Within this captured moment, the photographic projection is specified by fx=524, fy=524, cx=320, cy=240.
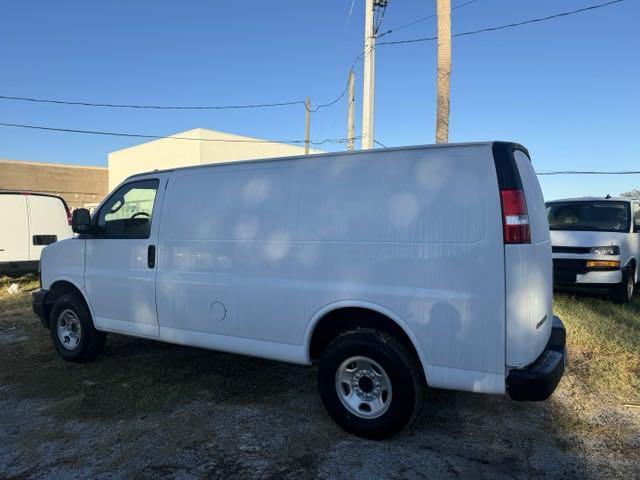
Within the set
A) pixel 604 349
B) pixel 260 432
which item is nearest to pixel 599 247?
pixel 604 349

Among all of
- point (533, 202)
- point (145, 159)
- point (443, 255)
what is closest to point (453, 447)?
point (443, 255)

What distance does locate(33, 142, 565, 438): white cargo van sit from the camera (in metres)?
3.29

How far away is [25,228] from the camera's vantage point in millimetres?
9711

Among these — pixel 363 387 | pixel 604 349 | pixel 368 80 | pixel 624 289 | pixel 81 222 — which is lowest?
pixel 604 349

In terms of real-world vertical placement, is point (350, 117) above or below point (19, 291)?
above

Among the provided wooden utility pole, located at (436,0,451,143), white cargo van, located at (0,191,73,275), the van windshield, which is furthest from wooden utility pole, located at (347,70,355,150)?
white cargo van, located at (0,191,73,275)

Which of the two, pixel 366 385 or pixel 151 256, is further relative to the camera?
pixel 151 256

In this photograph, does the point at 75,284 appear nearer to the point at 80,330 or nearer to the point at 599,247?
the point at 80,330

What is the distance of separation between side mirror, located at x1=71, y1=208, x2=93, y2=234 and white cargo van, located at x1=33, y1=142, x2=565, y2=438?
54cm

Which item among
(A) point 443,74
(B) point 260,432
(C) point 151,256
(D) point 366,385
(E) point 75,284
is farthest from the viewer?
(A) point 443,74

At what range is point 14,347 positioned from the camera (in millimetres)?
6449

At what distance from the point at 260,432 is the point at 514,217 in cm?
239

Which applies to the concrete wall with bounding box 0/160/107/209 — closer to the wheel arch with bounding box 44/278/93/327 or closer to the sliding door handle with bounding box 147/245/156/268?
the wheel arch with bounding box 44/278/93/327

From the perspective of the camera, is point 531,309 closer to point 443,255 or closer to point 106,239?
point 443,255
